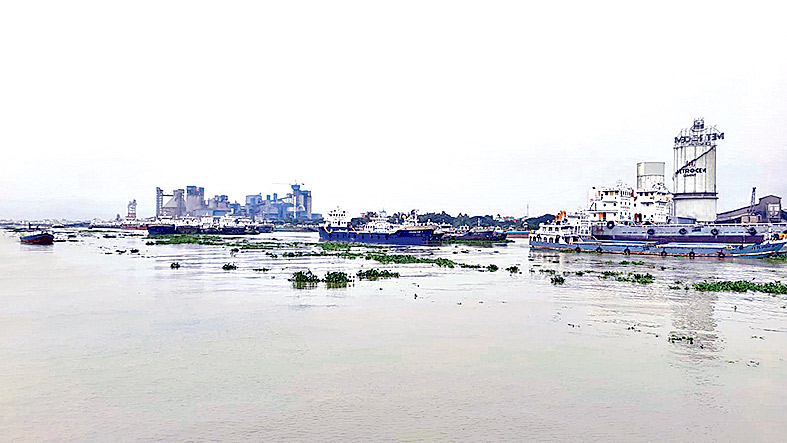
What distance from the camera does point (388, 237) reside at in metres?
97.3

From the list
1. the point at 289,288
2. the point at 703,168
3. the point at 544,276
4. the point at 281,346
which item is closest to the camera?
the point at 281,346

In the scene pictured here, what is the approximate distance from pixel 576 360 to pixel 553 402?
431cm

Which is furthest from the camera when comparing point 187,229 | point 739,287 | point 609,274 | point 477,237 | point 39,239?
point 187,229

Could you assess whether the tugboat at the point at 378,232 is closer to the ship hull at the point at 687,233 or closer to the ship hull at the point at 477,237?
the ship hull at the point at 477,237

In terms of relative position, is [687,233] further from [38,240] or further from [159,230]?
[159,230]

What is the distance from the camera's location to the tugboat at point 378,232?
311 ft

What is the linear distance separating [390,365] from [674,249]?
58.4 m

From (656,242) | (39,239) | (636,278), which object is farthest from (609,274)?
(39,239)

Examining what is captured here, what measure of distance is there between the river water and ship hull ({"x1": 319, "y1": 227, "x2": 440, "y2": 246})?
61.4m

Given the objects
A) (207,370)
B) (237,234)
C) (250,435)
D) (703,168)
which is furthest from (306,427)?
(237,234)

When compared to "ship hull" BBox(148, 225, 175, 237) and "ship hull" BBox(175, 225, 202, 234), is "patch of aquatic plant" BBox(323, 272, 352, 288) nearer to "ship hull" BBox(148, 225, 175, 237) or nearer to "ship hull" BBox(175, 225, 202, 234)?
"ship hull" BBox(148, 225, 175, 237)

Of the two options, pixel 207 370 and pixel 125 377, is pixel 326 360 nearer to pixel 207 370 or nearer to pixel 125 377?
pixel 207 370

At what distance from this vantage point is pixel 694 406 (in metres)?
13.6

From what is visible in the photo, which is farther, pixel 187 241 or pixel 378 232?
pixel 187 241
